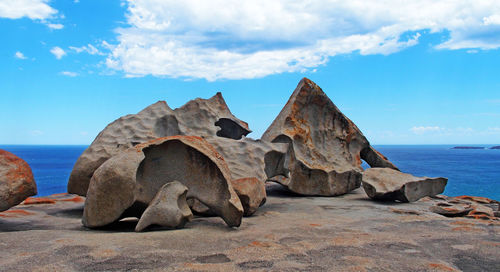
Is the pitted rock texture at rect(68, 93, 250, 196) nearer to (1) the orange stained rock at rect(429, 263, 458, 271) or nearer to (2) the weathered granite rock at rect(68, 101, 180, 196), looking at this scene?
(2) the weathered granite rock at rect(68, 101, 180, 196)

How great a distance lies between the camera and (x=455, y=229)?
6.00 meters

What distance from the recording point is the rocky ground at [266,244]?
13.3 ft

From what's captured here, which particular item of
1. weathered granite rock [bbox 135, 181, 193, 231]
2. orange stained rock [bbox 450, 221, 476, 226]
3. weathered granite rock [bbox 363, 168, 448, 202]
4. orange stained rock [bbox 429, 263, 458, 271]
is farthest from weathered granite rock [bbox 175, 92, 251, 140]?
orange stained rock [bbox 429, 263, 458, 271]

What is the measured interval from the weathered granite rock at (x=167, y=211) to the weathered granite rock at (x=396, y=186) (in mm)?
5240

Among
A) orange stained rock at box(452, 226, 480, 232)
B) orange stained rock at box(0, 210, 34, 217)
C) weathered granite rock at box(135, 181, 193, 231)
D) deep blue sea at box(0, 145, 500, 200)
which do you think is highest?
weathered granite rock at box(135, 181, 193, 231)

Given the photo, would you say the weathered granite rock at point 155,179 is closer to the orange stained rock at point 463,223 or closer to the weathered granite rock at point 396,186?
the orange stained rock at point 463,223

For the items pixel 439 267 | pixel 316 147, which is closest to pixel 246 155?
pixel 316 147

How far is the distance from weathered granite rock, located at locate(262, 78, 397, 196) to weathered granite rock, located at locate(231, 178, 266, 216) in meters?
1.91

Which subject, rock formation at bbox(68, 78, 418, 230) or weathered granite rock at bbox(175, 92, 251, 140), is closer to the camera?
rock formation at bbox(68, 78, 418, 230)

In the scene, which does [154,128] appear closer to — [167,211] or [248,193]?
[248,193]

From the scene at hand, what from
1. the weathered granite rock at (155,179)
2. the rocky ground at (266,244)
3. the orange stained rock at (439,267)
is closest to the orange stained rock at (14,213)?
the rocky ground at (266,244)

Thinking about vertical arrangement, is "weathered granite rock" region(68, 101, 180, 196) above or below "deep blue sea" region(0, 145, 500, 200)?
above

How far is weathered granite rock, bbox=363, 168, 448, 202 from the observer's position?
9391 mm

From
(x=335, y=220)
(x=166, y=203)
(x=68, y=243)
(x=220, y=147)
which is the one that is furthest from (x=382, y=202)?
(x=68, y=243)
